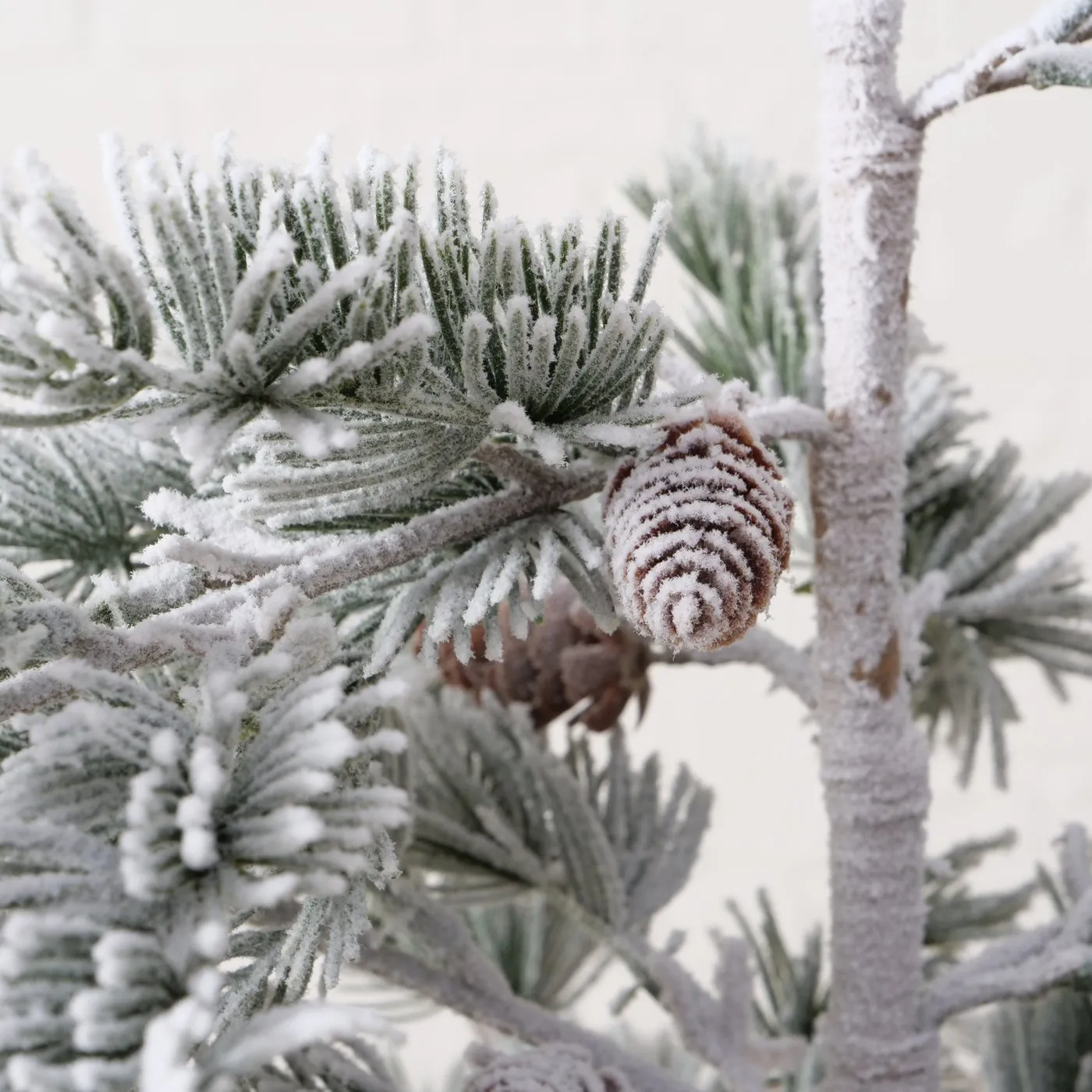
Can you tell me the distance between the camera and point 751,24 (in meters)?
0.84

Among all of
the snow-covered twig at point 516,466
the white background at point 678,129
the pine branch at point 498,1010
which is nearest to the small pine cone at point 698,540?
the snow-covered twig at point 516,466

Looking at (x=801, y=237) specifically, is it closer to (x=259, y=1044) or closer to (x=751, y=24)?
(x=259, y=1044)

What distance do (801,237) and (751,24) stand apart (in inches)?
22.2

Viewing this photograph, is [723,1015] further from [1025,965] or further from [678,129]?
[678,129]

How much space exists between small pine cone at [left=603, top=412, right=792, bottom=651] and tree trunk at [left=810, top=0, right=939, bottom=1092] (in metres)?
0.06

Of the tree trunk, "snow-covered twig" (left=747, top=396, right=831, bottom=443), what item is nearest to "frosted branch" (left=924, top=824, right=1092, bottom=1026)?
the tree trunk

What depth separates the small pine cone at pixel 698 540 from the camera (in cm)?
17

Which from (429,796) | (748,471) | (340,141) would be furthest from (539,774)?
(340,141)

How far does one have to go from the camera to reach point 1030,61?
19 cm

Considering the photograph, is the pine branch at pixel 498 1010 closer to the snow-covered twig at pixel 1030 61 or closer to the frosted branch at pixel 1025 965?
the frosted branch at pixel 1025 965

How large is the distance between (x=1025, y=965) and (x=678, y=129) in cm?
66

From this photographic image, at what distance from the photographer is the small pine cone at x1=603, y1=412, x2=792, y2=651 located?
0.54ft

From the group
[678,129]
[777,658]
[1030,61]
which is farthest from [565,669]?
[678,129]

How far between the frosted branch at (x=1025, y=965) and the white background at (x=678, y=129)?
0.57 metres
